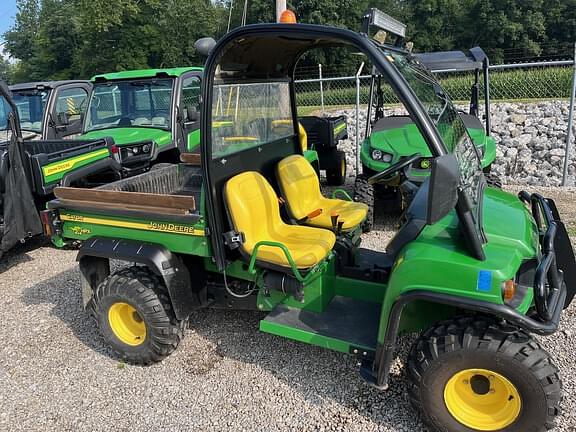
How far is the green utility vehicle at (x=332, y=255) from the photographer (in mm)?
2117

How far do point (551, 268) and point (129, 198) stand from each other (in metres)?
2.45

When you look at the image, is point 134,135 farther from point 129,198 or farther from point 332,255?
point 332,255

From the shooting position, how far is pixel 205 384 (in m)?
2.94

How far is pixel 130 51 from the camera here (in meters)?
32.2

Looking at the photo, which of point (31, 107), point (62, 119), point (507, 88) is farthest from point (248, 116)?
point (507, 88)

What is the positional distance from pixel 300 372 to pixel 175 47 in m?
33.6

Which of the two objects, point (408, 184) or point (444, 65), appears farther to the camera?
point (444, 65)

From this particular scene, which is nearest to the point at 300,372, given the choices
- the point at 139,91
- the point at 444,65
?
the point at 444,65

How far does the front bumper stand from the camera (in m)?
→ 2.09

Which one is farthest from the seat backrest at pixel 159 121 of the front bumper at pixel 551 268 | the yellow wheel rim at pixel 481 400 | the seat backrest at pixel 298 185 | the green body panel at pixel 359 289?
the yellow wheel rim at pixel 481 400

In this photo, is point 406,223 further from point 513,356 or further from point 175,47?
point 175,47

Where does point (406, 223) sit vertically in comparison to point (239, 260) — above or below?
above

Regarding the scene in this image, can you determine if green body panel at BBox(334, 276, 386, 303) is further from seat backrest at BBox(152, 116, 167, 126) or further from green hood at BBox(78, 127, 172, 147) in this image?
seat backrest at BBox(152, 116, 167, 126)

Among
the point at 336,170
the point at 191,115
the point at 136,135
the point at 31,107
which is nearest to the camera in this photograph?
the point at 136,135
